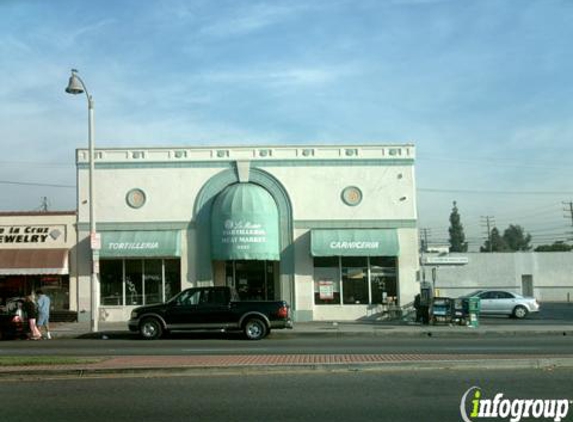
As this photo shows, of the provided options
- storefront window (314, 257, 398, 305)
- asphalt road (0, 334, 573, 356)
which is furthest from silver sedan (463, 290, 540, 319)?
asphalt road (0, 334, 573, 356)

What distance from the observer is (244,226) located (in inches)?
1058

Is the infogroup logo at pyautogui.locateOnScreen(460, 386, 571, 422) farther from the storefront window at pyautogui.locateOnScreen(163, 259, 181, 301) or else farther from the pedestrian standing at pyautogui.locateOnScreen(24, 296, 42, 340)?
the storefront window at pyautogui.locateOnScreen(163, 259, 181, 301)

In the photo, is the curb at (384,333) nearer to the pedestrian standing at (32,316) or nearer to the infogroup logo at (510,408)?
the pedestrian standing at (32,316)

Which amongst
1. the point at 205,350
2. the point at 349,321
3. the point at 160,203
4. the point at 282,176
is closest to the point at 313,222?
the point at 282,176

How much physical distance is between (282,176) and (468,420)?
20962 mm

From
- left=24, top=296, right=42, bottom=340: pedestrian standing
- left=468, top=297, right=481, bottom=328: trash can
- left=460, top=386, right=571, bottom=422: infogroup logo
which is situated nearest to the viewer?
left=460, top=386, right=571, bottom=422: infogroup logo

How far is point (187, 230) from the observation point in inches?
1114

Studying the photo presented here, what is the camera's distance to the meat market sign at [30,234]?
2850 cm

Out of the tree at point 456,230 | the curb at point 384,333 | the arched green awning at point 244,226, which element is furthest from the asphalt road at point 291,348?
the tree at point 456,230

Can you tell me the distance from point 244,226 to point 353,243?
4.58 m

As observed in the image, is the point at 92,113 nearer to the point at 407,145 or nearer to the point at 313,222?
the point at 313,222

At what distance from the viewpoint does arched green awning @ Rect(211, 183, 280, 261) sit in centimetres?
2689

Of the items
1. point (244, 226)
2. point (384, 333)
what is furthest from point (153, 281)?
point (384, 333)

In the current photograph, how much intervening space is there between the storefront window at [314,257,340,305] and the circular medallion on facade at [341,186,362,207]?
2.48m
